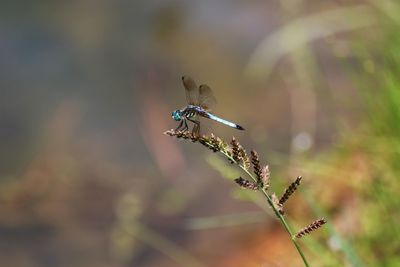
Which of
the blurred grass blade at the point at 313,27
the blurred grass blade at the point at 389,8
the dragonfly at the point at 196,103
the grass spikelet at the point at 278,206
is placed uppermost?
the blurred grass blade at the point at 313,27

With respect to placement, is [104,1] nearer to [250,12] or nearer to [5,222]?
[250,12]

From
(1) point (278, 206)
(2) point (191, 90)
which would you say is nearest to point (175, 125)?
(2) point (191, 90)

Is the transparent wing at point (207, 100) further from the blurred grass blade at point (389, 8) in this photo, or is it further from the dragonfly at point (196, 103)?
the blurred grass blade at point (389, 8)

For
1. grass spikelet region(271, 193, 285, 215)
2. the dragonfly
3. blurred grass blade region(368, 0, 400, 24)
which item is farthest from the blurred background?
A: grass spikelet region(271, 193, 285, 215)

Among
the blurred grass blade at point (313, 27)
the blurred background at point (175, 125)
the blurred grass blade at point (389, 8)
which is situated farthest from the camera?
the blurred grass blade at point (313, 27)

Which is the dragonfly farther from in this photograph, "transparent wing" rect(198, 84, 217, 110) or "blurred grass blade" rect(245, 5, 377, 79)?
"blurred grass blade" rect(245, 5, 377, 79)

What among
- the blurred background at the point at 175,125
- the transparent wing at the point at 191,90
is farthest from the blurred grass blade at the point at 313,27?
the transparent wing at the point at 191,90

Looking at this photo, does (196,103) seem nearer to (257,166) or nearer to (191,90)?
(191,90)
